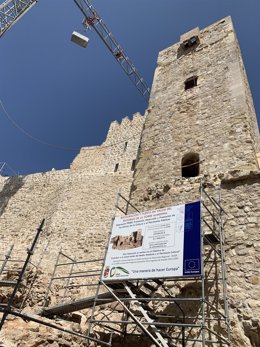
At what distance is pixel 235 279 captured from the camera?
181 inches

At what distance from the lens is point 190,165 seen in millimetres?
6895

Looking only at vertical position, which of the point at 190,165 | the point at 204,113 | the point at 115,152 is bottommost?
the point at 190,165

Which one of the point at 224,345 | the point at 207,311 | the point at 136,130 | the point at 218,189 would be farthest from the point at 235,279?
the point at 136,130

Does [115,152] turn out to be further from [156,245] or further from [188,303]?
[188,303]

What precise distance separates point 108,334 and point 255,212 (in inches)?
129

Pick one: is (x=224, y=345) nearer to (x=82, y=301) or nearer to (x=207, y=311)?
(x=207, y=311)

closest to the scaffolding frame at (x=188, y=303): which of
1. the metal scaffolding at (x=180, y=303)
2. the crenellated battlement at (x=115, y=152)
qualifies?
the metal scaffolding at (x=180, y=303)

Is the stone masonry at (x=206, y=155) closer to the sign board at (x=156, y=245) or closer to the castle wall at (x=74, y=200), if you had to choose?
the castle wall at (x=74, y=200)

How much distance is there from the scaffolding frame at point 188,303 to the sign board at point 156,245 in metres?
0.14

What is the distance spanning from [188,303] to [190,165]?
124 inches

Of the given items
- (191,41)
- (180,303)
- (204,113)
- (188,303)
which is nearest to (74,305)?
(180,303)

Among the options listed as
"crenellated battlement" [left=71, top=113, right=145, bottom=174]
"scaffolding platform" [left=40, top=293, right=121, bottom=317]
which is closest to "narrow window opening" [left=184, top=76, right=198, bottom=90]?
"scaffolding platform" [left=40, top=293, right=121, bottom=317]

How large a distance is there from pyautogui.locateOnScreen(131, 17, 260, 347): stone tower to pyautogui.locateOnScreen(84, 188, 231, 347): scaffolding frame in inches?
7.1

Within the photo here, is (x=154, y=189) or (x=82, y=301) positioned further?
(x=154, y=189)
